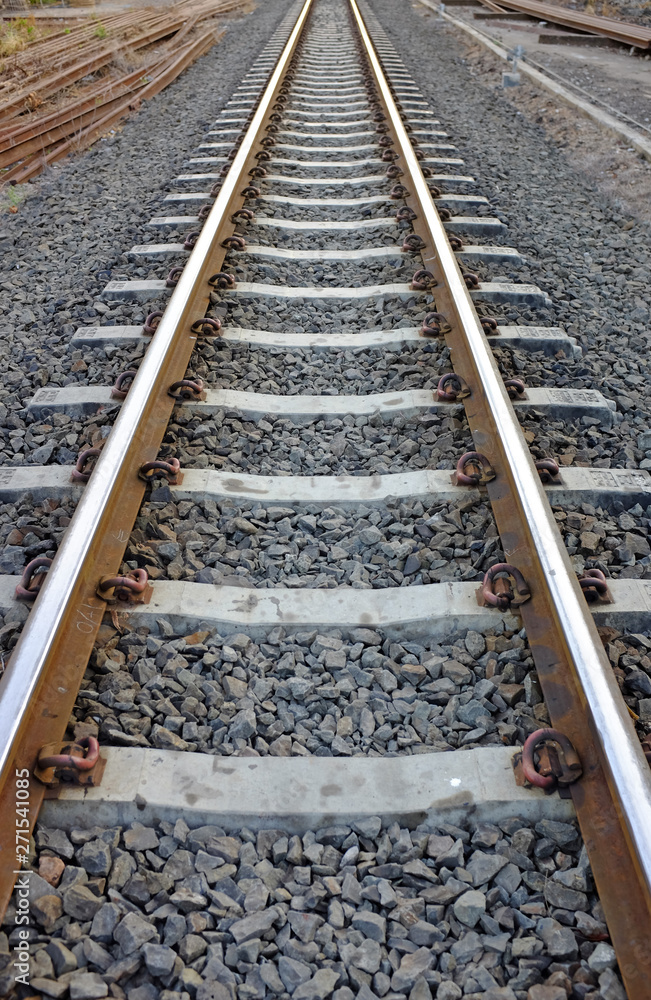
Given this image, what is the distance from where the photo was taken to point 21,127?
24.9 feet

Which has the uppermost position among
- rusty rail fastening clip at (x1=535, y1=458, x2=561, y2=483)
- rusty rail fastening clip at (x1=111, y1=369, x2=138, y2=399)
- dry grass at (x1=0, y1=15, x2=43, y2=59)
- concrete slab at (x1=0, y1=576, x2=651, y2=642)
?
dry grass at (x1=0, y1=15, x2=43, y2=59)

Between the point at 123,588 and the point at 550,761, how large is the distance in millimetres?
1287

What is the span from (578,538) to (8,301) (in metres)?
3.43

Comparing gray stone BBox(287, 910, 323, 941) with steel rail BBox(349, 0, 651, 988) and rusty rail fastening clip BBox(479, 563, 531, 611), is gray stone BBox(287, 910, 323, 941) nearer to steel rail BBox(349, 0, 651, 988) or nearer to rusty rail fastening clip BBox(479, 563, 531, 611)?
steel rail BBox(349, 0, 651, 988)

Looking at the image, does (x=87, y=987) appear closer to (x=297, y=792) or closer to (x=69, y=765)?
(x=69, y=765)

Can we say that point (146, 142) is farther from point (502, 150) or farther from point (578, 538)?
point (578, 538)

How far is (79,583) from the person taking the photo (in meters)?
2.27

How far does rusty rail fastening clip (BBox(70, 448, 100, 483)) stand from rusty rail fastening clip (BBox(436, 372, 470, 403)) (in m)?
1.41

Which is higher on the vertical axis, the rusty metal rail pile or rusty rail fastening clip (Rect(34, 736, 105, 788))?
the rusty metal rail pile

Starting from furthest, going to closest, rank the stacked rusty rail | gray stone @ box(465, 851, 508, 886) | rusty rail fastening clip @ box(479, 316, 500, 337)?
the stacked rusty rail, rusty rail fastening clip @ box(479, 316, 500, 337), gray stone @ box(465, 851, 508, 886)

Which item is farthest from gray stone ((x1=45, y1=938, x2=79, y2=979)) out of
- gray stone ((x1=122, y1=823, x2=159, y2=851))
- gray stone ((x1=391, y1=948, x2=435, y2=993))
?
gray stone ((x1=391, y1=948, x2=435, y2=993))

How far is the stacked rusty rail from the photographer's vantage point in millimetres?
11969

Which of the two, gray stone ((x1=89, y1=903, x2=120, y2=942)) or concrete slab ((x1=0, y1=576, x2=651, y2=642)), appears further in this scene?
concrete slab ((x1=0, y1=576, x2=651, y2=642))

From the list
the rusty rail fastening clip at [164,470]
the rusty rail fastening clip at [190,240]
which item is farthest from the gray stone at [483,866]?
the rusty rail fastening clip at [190,240]
